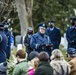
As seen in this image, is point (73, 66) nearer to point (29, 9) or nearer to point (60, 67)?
point (60, 67)

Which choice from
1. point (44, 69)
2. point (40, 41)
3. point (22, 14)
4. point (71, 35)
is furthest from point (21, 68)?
point (22, 14)

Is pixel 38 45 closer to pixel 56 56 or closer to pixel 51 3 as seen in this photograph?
pixel 56 56

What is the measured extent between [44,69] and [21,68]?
805mm

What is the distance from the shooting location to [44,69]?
8.82 m

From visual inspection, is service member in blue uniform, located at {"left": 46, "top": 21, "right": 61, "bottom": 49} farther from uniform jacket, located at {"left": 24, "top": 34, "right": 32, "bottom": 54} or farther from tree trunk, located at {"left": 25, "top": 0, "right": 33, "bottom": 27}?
tree trunk, located at {"left": 25, "top": 0, "right": 33, "bottom": 27}

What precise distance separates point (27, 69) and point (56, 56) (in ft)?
2.39

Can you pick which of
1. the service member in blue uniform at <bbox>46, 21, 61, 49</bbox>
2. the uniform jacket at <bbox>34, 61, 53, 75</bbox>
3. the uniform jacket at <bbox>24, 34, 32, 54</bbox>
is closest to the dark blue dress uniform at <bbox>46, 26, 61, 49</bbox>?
the service member in blue uniform at <bbox>46, 21, 61, 49</bbox>

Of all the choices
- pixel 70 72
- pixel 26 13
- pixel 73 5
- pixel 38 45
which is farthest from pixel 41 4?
pixel 70 72

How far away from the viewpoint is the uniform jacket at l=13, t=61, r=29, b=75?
9438mm

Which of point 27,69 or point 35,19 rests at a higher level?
point 27,69

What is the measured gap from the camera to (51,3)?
41.5 metres

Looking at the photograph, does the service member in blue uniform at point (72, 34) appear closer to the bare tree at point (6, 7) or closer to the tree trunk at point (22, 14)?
the tree trunk at point (22, 14)

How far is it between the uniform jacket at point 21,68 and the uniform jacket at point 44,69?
64 cm

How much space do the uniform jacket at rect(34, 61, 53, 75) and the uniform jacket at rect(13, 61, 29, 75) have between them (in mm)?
641
